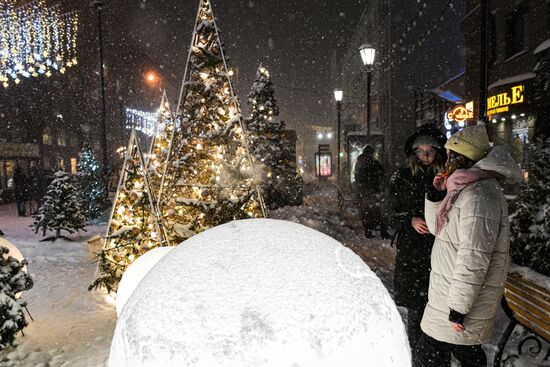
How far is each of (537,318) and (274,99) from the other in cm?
1710

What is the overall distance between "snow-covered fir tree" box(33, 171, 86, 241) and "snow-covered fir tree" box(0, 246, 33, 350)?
22.0ft

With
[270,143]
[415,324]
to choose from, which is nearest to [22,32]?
[270,143]

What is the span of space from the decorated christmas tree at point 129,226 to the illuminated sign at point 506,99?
49.4ft

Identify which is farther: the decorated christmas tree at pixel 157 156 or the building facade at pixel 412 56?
the building facade at pixel 412 56

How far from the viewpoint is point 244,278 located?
141cm

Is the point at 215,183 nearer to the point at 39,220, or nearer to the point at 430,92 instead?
the point at 39,220

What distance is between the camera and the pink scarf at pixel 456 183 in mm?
2633

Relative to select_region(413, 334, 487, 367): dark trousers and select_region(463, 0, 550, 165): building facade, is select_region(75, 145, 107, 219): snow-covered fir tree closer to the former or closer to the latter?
select_region(413, 334, 487, 367): dark trousers

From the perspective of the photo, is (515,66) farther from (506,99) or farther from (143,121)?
(143,121)

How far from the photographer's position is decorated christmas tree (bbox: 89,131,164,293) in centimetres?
529

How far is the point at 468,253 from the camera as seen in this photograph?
2459 mm

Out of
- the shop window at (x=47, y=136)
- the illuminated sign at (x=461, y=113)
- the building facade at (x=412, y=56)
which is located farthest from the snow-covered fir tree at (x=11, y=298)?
the shop window at (x=47, y=136)

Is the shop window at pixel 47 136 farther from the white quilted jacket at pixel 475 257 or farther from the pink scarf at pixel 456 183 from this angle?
the white quilted jacket at pixel 475 257

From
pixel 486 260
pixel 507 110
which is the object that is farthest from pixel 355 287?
pixel 507 110
